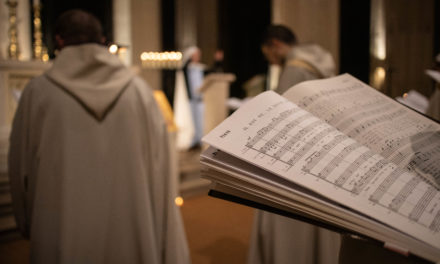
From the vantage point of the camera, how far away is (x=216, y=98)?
6.47 metres

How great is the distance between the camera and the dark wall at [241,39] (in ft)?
34.2

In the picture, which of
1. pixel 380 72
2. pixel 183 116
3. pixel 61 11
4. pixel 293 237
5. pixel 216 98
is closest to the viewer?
pixel 293 237

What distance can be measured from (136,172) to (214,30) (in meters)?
9.29

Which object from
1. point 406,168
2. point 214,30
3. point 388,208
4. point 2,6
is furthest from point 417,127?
point 214,30

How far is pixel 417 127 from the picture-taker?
0.78m

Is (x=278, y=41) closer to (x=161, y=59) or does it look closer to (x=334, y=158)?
(x=334, y=158)

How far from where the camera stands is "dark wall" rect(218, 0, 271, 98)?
1043 cm

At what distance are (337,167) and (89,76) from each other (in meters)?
1.70

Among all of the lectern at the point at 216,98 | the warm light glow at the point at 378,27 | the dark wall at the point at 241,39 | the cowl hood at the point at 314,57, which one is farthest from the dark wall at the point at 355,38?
the cowl hood at the point at 314,57

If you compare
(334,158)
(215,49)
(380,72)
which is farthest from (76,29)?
(215,49)

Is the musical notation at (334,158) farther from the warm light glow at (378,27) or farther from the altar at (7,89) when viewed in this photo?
the warm light glow at (378,27)

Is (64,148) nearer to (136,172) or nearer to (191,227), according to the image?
(136,172)

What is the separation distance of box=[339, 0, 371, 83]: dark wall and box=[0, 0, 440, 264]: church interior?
0.02 meters

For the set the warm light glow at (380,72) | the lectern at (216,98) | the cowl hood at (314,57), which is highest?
the cowl hood at (314,57)
